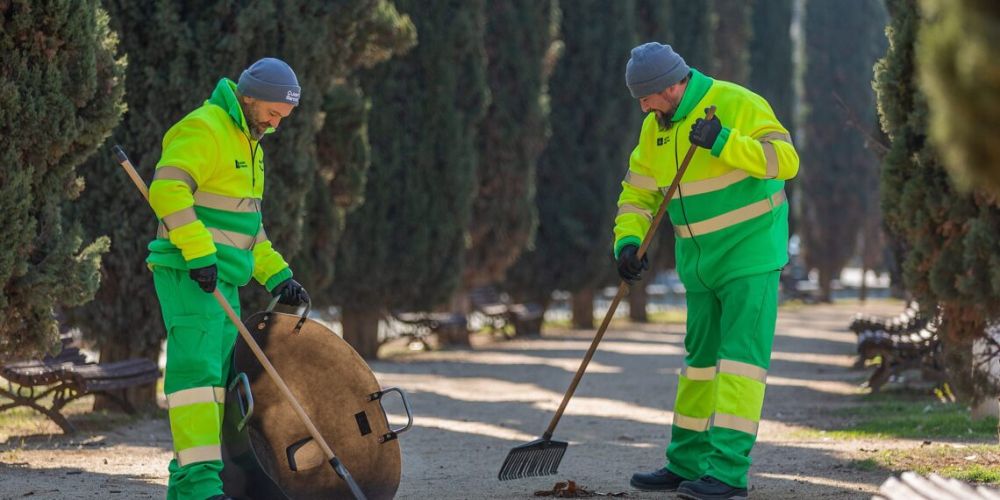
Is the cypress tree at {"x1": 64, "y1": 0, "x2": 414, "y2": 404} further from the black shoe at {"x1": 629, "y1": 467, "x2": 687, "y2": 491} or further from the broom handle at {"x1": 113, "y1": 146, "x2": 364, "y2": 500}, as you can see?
the black shoe at {"x1": 629, "y1": 467, "x2": 687, "y2": 491}

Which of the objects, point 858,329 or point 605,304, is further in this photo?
point 605,304

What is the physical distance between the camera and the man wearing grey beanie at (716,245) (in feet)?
21.0

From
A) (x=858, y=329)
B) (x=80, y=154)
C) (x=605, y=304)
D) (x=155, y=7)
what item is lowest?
(x=605, y=304)

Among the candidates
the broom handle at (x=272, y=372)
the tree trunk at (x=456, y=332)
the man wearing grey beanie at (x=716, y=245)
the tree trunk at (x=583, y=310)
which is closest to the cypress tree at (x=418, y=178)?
the tree trunk at (x=456, y=332)

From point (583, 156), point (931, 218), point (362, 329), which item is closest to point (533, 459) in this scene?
point (931, 218)

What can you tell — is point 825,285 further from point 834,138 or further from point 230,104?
point 230,104

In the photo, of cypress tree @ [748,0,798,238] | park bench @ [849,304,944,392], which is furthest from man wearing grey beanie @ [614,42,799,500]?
cypress tree @ [748,0,798,238]

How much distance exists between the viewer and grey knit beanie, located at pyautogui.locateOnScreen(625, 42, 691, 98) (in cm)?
658

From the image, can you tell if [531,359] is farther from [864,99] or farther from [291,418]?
[864,99]

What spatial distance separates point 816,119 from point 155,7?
30004 mm

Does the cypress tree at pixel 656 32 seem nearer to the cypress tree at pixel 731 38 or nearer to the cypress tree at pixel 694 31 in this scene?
the cypress tree at pixel 694 31

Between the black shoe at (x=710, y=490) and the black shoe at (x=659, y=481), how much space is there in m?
0.48

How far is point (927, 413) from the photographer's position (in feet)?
34.9

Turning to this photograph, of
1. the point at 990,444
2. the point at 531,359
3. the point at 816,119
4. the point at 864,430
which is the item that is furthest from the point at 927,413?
the point at 816,119
